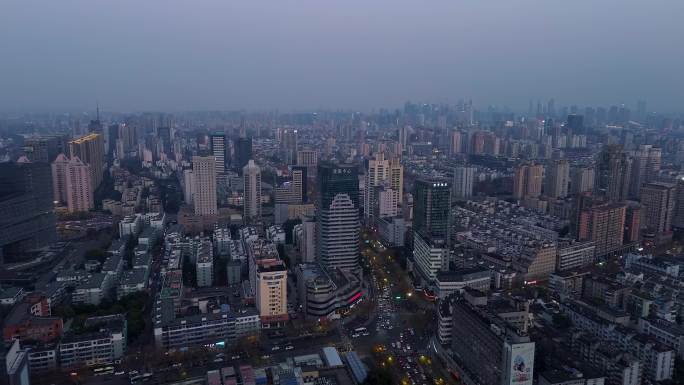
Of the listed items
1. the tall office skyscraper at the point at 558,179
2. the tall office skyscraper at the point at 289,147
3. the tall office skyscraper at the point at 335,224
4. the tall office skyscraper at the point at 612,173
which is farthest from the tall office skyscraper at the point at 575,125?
the tall office skyscraper at the point at 335,224

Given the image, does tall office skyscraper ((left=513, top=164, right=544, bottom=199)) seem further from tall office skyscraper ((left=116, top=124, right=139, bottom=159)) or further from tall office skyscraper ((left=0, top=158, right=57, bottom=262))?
tall office skyscraper ((left=116, top=124, right=139, bottom=159))

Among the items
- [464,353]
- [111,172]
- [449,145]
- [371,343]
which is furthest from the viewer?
[449,145]

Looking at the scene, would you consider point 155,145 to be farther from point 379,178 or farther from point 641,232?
point 641,232

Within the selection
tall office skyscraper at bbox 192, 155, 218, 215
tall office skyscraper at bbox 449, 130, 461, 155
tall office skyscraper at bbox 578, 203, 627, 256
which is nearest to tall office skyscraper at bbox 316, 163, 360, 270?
tall office skyscraper at bbox 578, 203, 627, 256

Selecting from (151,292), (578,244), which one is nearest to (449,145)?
(578,244)

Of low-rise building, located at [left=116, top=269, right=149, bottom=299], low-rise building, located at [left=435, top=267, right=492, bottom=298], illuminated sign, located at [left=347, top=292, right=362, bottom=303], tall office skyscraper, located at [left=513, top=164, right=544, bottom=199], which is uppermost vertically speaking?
tall office skyscraper, located at [left=513, top=164, right=544, bottom=199]

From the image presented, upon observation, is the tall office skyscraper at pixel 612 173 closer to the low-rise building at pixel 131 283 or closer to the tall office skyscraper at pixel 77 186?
the low-rise building at pixel 131 283

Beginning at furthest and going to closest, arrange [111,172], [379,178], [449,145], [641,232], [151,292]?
[449,145], [111,172], [379,178], [641,232], [151,292]
